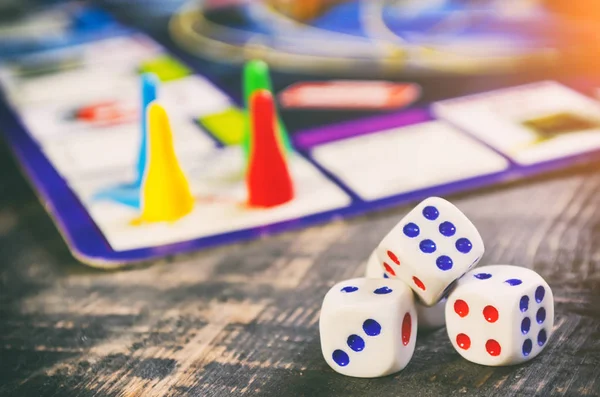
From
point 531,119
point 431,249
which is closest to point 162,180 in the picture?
point 431,249

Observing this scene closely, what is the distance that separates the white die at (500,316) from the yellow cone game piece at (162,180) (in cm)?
58

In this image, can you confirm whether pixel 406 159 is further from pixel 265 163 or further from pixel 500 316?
pixel 500 316

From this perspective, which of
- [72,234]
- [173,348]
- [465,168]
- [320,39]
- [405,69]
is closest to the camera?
[173,348]

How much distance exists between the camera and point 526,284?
0.90 m

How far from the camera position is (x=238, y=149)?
1.60 m

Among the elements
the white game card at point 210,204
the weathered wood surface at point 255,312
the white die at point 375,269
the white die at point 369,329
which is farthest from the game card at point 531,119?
the white die at point 369,329

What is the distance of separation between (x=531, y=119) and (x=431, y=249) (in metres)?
0.81

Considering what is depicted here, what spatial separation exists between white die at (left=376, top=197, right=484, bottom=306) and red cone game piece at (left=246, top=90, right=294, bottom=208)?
412 mm

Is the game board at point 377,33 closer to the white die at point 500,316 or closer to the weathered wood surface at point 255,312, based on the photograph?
the weathered wood surface at point 255,312

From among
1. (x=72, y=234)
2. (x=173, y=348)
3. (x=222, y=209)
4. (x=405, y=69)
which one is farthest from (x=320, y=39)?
(x=173, y=348)

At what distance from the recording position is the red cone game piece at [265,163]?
1.31 m

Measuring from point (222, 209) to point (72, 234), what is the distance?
0.85 ft

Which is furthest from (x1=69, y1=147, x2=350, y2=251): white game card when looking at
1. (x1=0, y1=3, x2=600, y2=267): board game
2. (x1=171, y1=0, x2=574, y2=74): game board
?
(x1=171, y1=0, x2=574, y2=74): game board

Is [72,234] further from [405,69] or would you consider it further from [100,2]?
[100,2]
